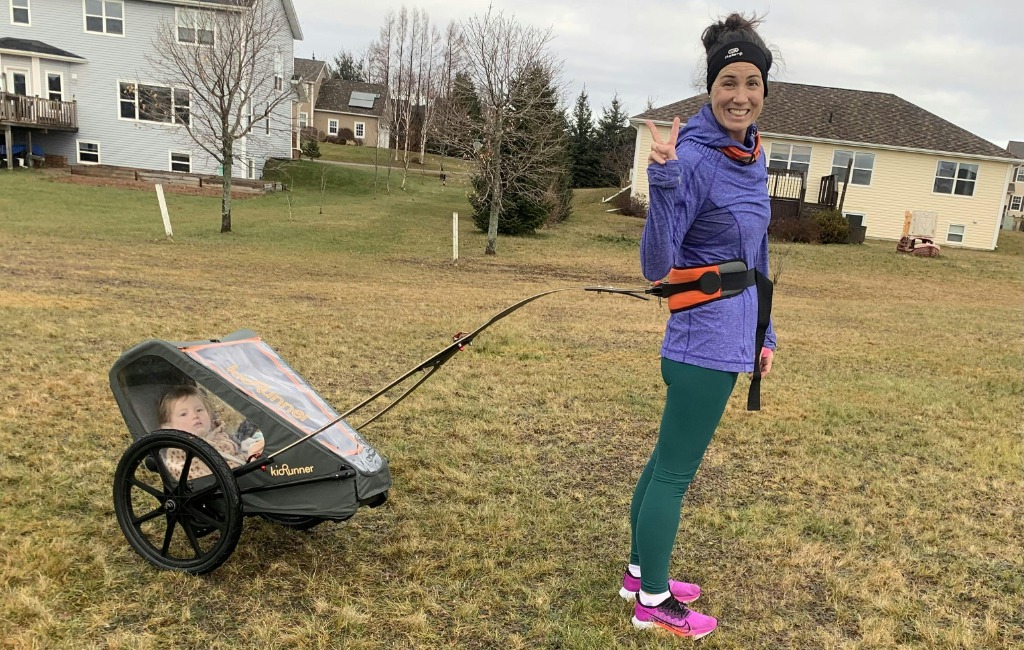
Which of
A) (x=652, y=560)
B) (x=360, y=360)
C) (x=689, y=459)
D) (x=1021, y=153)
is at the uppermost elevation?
(x=1021, y=153)

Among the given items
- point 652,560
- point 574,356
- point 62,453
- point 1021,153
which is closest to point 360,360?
point 574,356

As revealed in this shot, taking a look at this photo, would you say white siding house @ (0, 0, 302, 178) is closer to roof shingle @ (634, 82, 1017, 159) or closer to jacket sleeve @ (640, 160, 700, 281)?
roof shingle @ (634, 82, 1017, 159)

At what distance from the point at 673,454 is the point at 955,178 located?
31845 mm

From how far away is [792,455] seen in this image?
4727mm

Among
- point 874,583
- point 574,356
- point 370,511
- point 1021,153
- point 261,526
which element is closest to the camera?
point 874,583

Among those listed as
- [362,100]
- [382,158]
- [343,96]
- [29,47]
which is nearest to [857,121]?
[382,158]

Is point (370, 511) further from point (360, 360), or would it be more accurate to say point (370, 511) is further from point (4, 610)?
point (360, 360)

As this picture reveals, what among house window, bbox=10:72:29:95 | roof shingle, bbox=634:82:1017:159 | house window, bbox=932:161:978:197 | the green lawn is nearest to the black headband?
roof shingle, bbox=634:82:1017:159

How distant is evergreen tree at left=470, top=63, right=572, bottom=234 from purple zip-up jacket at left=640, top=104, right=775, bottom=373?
15119mm

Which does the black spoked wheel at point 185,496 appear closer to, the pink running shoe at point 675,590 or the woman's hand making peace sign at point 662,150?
the pink running shoe at point 675,590

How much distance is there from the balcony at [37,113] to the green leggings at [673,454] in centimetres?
3025

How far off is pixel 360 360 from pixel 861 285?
1293 centimetres

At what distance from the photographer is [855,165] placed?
2856 cm

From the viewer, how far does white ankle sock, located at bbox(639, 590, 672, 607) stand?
268cm
